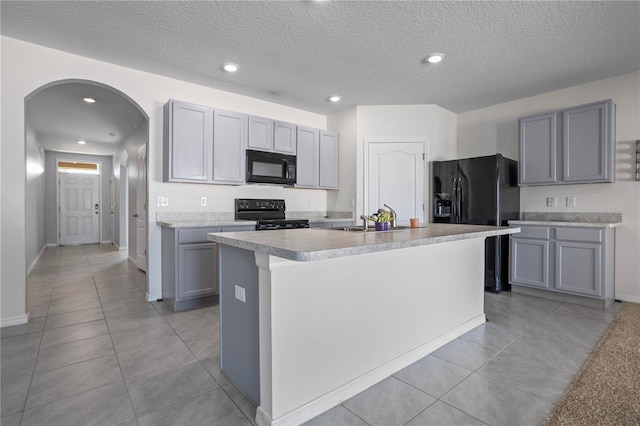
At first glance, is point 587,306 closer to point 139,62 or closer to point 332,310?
point 332,310

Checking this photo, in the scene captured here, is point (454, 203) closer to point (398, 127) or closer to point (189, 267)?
point (398, 127)

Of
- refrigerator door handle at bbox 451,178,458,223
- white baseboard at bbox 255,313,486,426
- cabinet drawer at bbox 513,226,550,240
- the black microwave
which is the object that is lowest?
white baseboard at bbox 255,313,486,426

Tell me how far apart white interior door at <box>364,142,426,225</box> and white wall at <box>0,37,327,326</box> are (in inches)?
52.1

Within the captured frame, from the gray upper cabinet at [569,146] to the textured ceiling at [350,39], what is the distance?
0.44 meters

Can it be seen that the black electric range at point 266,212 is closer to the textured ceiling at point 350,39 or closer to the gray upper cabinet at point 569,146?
the textured ceiling at point 350,39

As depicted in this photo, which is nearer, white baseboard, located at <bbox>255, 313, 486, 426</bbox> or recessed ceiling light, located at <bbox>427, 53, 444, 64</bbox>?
white baseboard, located at <bbox>255, 313, 486, 426</bbox>

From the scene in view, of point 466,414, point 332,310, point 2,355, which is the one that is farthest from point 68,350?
point 466,414

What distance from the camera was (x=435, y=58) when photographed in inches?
124

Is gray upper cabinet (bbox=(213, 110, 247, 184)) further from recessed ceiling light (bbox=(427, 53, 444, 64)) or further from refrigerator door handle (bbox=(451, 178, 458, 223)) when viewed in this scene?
refrigerator door handle (bbox=(451, 178, 458, 223))

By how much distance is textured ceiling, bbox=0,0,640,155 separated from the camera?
94.3 inches

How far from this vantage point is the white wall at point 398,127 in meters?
4.64

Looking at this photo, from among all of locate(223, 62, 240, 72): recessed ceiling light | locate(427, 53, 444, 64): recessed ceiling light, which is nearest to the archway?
locate(223, 62, 240, 72): recessed ceiling light

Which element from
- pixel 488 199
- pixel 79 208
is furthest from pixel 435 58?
pixel 79 208

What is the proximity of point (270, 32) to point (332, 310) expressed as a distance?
233 centimetres
